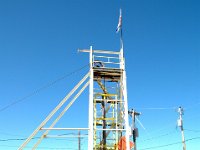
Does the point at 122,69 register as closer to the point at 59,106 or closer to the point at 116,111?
the point at 116,111

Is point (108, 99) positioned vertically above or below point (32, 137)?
above

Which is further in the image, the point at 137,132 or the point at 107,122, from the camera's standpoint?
the point at 137,132

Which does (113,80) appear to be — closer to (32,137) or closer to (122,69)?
(122,69)

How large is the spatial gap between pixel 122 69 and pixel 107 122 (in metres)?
4.54

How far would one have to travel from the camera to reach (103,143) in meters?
25.5

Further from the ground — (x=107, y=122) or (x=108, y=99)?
(x=108, y=99)

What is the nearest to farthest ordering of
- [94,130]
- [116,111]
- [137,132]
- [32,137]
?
[32,137] → [94,130] → [116,111] → [137,132]

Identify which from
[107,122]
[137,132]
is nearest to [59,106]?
[107,122]

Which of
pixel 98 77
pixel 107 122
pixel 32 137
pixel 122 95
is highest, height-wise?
pixel 98 77

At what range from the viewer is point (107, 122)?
2625 centimetres

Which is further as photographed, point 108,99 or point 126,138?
point 108,99

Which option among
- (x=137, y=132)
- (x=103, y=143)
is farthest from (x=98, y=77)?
(x=137, y=132)

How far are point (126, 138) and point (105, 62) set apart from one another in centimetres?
627

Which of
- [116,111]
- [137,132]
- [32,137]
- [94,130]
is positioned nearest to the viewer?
[32,137]
